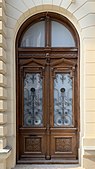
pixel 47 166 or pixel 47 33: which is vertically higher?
pixel 47 33

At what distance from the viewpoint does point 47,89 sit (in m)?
8.02

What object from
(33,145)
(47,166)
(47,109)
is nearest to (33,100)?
(47,109)

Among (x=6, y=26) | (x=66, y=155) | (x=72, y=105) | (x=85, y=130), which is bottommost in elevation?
(x=66, y=155)

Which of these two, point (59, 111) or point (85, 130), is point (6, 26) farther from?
point (85, 130)

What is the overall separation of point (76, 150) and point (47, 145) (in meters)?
0.74

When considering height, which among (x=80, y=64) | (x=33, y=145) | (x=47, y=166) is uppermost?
(x=80, y=64)

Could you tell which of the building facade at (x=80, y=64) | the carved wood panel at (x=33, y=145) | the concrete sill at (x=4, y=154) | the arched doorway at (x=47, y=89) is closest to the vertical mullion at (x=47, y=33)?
the arched doorway at (x=47, y=89)

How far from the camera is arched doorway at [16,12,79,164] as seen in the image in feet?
26.2

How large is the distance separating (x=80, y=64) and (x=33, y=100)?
1495mm

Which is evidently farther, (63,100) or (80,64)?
(63,100)

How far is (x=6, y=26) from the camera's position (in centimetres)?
771

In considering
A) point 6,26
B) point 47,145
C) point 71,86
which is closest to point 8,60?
point 6,26

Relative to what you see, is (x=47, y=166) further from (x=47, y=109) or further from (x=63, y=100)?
(x=63, y=100)

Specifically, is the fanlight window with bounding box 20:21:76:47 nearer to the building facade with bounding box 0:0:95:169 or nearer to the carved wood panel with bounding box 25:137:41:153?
the building facade with bounding box 0:0:95:169
